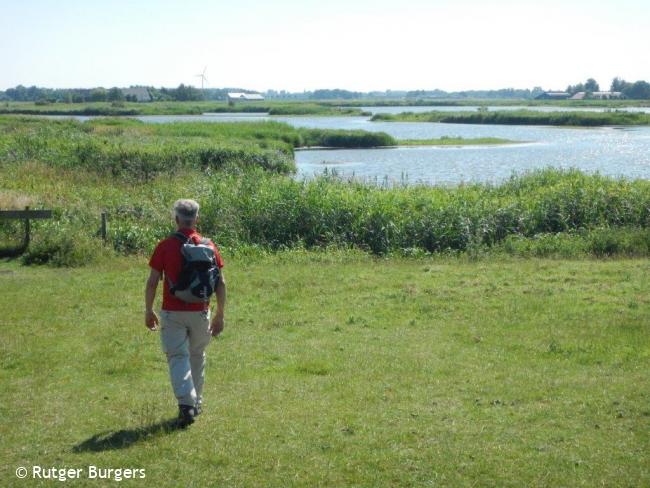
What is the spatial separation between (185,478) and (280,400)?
1.94m

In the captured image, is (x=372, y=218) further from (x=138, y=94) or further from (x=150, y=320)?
(x=138, y=94)

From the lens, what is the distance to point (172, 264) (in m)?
6.68

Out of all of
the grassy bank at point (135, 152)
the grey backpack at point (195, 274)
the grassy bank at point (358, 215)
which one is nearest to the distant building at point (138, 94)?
the grassy bank at point (135, 152)

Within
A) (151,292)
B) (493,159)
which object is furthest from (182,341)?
(493,159)

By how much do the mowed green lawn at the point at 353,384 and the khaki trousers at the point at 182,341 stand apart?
13.1 inches

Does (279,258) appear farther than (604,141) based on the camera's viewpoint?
No

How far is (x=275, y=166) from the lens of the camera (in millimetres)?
39125

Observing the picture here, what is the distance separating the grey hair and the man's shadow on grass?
1750mm

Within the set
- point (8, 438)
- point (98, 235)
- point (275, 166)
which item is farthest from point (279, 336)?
point (275, 166)

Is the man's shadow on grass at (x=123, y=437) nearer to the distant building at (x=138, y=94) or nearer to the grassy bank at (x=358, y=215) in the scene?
the grassy bank at (x=358, y=215)

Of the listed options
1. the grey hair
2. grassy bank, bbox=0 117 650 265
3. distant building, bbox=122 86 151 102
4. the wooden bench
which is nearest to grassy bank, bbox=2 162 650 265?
grassy bank, bbox=0 117 650 265

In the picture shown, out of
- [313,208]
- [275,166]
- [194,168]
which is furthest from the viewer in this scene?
[275,166]

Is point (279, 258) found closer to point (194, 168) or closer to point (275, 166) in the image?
point (194, 168)

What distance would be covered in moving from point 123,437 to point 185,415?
0.54m
